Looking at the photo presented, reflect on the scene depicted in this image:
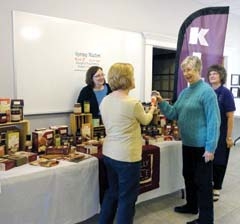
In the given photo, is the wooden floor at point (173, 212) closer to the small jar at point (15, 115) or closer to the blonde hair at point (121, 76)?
the small jar at point (15, 115)

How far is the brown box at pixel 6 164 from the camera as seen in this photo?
1860 millimetres

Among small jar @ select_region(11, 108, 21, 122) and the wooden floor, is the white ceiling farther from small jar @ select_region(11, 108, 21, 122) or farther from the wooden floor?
small jar @ select_region(11, 108, 21, 122)

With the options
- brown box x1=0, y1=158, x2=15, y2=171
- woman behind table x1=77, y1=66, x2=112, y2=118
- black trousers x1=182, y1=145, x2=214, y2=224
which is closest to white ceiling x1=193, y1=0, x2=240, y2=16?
woman behind table x1=77, y1=66, x2=112, y2=118

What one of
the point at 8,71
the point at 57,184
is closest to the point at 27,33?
the point at 8,71

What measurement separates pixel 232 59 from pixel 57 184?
4774 millimetres

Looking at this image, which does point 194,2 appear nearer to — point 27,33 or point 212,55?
point 212,55

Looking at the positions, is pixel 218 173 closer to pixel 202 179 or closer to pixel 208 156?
pixel 202 179

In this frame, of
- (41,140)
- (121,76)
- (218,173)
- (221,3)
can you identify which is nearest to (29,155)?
(41,140)

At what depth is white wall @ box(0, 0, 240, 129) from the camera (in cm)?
274

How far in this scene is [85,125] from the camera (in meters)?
2.55

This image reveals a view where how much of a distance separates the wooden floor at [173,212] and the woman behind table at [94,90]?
1.06m

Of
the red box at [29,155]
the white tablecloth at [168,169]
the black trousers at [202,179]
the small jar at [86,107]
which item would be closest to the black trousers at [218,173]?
the white tablecloth at [168,169]

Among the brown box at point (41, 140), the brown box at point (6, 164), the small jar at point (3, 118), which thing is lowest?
the brown box at point (6, 164)

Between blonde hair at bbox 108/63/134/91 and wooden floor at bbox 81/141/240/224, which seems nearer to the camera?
blonde hair at bbox 108/63/134/91
